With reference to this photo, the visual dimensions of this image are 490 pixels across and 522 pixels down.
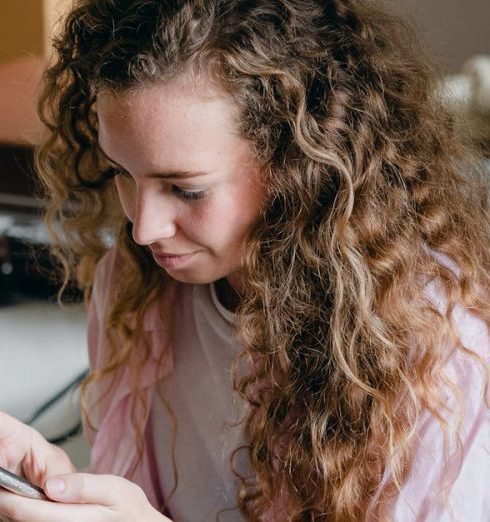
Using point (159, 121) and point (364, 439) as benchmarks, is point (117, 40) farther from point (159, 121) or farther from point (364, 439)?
point (364, 439)

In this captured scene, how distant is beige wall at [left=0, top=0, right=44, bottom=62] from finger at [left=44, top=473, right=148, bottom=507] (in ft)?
2.18

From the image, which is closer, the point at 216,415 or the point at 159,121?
the point at 159,121

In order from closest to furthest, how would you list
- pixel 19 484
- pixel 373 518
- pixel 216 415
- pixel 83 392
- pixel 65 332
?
pixel 19 484 < pixel 373 518 < pixel 216 415 < pixel 83 392 < pixel 65 332

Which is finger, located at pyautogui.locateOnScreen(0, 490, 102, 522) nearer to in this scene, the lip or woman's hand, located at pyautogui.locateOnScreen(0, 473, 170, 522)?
woman's hand, located at pyautogui.locateOnScreen(0, 473, 170, 522)

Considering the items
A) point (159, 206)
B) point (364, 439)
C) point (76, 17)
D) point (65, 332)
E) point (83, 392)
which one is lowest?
point (65, 332)

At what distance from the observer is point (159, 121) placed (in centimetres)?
70

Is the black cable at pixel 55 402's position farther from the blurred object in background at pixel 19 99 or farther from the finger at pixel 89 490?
the finger at pixel 89 490

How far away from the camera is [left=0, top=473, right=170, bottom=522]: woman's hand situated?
65cm

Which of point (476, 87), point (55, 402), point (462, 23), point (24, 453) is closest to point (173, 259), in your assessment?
point (24, 453)

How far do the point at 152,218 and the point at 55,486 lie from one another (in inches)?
9.0

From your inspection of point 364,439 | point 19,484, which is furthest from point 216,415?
point 19,484

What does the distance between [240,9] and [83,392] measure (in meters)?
0.50

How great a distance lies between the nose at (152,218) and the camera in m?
0.74

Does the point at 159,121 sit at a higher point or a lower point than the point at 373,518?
higher
